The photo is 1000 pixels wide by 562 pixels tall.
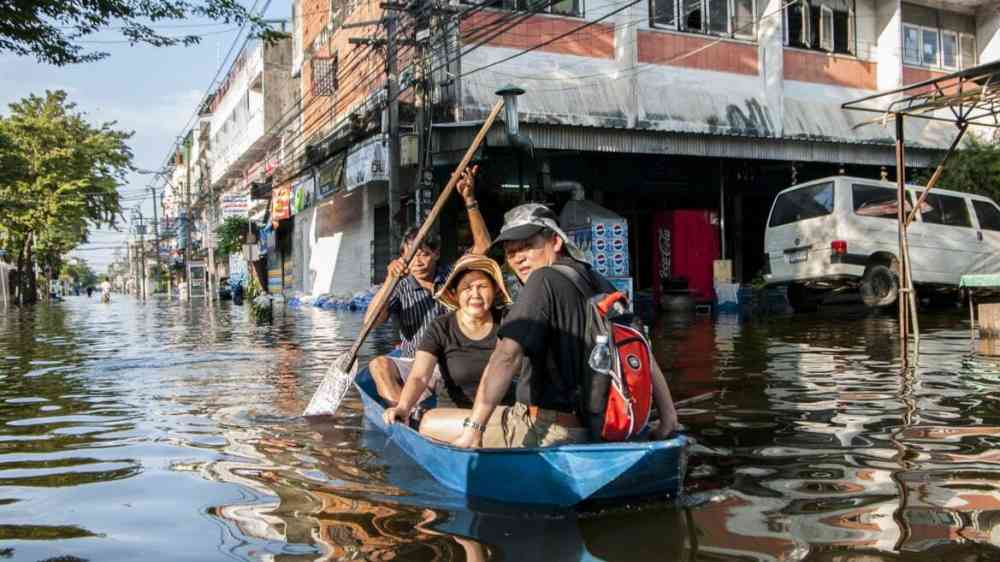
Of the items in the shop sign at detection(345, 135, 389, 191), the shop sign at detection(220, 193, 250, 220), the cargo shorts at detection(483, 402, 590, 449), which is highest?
the shop sign at detection(220, 193, 250, 220)

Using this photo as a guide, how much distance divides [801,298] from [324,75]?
1827 centimetres

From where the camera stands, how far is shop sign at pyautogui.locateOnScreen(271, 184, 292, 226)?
32.7 m

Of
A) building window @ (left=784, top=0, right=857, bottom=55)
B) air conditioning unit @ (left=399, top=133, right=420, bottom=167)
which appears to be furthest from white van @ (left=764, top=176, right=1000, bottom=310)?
building window @ (left=784, top=0, right=857, bottom=55)

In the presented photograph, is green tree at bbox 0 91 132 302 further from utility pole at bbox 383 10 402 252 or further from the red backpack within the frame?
the red backpack

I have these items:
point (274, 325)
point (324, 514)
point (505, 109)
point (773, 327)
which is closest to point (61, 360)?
point (274, 325)

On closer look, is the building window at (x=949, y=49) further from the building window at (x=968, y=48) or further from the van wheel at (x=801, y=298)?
the van wheel at (x=801, y=298)

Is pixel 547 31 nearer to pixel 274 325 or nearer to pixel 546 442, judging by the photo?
pixel 274 325

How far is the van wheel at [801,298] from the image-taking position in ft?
59.6

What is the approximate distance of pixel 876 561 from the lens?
132 inches

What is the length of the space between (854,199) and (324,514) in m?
13.9

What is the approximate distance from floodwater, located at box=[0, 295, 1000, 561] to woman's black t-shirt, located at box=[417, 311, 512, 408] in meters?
0.62

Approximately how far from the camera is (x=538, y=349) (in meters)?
4.01

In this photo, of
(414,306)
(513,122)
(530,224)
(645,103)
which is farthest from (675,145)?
(530,224)

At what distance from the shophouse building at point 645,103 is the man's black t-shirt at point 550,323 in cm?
1389
